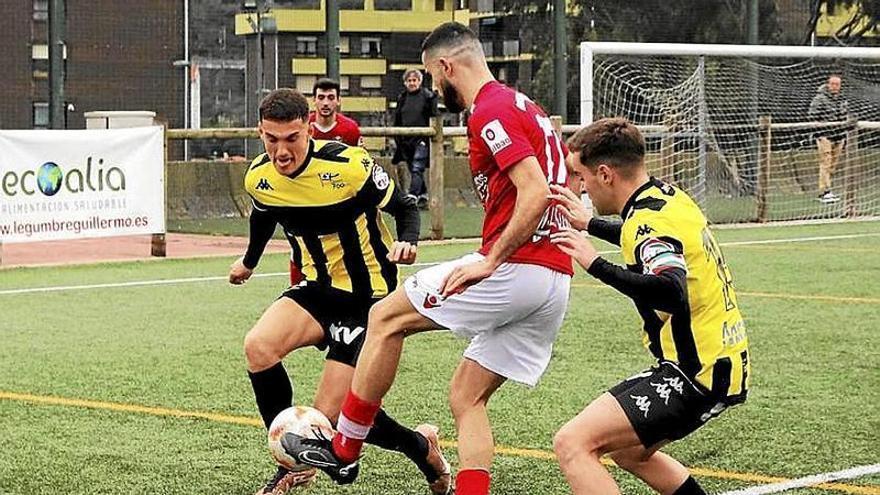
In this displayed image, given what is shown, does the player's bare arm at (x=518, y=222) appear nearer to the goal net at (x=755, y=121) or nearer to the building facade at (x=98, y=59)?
the goal net at (x=755, y=121)

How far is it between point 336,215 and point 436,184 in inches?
524

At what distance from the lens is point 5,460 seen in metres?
7.57

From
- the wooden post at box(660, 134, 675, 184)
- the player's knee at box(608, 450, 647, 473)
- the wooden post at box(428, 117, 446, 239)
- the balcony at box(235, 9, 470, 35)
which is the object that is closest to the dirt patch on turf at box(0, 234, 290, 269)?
the wooden post at box(428, 117, 446, 239)

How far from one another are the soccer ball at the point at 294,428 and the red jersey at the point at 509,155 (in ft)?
3.16

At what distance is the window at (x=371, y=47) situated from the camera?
29.3m

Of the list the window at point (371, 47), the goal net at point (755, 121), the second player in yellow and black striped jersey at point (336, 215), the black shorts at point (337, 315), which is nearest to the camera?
the black shorts at point (337, 315)

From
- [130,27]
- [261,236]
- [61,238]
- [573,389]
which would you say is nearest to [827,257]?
[61,238]

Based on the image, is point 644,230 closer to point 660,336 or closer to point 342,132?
point 660,336

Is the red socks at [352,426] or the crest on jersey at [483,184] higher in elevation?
the crest on jersey at [483,184]

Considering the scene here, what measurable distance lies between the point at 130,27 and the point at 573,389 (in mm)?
21896

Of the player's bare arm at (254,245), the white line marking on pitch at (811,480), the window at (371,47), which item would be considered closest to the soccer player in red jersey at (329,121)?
the player's bare arm at (254,245)

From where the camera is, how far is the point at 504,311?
243 inches

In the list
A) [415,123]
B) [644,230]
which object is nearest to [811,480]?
[644,230]

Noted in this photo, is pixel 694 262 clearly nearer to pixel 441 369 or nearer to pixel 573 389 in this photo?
pixel 573 389
